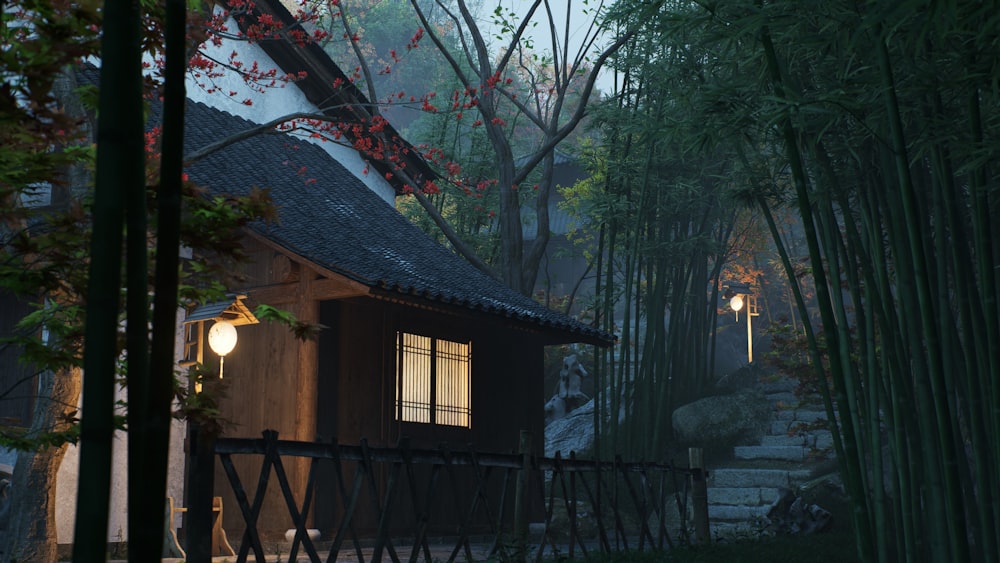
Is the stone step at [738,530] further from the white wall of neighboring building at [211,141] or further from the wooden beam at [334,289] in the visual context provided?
the white wall of neighboring building at [211,141]

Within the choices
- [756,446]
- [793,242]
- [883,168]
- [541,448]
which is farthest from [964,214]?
[793,242]

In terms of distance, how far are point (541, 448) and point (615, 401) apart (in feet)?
6.38

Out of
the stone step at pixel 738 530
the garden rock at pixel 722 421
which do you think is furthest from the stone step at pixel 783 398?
the stone step at pixel 738 530

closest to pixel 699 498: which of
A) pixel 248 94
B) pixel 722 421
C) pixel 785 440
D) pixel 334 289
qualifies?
pixel 334 289

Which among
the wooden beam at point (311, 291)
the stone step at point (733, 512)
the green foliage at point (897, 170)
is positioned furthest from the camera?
the stone step at point (733, 512)

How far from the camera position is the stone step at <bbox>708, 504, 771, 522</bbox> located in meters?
12.0

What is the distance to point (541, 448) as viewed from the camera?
1206 cm

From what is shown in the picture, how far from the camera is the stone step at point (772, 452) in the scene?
554 inches

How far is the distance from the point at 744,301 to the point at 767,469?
862cm

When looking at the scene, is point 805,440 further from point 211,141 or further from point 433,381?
point 211,141

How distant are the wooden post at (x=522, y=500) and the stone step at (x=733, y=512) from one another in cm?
548

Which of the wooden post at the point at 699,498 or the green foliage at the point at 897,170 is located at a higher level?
the green foliage at the point at 897,170

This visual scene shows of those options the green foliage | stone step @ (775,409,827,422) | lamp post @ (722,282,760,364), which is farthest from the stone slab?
the green foliage

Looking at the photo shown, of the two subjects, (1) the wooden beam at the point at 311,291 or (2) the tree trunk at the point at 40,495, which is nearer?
(2) the tree trunk at the point at 40,495
